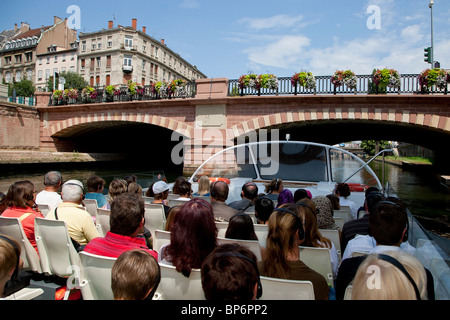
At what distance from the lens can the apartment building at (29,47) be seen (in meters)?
56.4

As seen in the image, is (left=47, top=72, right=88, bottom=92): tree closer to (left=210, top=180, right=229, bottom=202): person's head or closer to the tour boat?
the tour boat

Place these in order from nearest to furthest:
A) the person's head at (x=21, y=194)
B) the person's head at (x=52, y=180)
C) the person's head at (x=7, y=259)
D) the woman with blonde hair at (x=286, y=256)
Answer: the person's head at (x=7, y=259)
the woman with blonde hair at (x=286, y=256)
the person's head at (x=21, y=194)
the person's head at (x=52, y=180)

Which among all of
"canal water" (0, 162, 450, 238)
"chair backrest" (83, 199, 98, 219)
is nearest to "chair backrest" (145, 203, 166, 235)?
"chair backrest" (83, 199, 98, 219)

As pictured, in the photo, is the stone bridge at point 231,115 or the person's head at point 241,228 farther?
the stone bridge at point 231,115

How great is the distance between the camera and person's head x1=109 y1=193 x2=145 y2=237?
2.28 meters

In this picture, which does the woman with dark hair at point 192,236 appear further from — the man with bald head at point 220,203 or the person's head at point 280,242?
the man with bald head at point 220,203

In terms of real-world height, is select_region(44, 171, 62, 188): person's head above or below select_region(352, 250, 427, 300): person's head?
above

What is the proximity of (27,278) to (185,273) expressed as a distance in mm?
1137

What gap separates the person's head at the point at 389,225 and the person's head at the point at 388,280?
0.76 m

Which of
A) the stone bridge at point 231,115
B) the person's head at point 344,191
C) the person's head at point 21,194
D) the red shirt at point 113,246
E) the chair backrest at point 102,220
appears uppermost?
the stone bridge at point 231,115

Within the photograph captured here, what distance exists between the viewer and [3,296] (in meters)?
1.83

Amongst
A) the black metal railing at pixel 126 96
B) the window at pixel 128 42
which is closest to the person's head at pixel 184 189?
the black metal railing at pixel 126 96

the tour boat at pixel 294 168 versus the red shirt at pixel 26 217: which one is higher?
the tour boat at pixel 294 168

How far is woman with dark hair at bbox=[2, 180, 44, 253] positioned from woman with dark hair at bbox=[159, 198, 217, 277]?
178 cm
